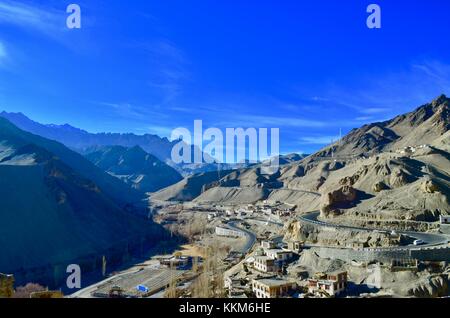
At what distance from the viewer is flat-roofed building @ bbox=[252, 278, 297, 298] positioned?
88.7 feet

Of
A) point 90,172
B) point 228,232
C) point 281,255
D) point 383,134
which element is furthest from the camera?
point 90,172

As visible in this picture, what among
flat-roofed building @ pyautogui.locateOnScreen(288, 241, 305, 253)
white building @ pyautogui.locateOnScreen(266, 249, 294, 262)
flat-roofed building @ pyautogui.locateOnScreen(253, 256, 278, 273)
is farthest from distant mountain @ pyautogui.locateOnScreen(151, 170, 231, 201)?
white building @ pyautogui.locateOnScreen(266, 249, 294, 262)

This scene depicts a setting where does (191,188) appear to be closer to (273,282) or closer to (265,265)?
(265,265)

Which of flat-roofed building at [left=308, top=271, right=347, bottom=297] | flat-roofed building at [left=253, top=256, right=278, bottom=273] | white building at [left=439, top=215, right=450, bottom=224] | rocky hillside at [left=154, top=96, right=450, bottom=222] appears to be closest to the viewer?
flat-roofed building at [left=308, top=271, right=347, bottom=297]

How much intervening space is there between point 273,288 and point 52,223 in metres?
56.0

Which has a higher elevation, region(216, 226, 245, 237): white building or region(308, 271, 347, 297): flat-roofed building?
region(308, 271, 347, 297): flat-roofed building

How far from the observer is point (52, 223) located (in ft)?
237

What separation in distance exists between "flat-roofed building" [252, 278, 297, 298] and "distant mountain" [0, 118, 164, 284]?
3700 cm

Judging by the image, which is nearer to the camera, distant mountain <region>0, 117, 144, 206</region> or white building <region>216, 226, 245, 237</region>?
white building <region>216, 226, 245, 237</region>

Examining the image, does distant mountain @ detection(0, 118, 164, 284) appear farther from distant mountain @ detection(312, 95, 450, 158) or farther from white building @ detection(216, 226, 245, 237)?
distant mountain @ detection(312, 95, 450, 158)

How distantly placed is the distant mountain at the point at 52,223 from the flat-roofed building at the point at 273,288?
37.0 m

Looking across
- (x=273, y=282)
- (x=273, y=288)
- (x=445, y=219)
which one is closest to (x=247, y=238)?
(x=445, y=219)
